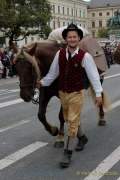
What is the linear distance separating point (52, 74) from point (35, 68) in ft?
0.84

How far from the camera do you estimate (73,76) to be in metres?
6.23

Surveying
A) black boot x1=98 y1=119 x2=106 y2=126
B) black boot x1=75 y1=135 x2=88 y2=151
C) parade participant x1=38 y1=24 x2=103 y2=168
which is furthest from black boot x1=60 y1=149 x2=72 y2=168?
black boot x1=98 y1=119 x2=106 y2=126

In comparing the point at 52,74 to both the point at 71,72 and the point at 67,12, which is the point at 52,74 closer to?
the point at 71,72

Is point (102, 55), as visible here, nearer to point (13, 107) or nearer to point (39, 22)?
point (13, 107)

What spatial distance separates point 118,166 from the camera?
6.27 meters

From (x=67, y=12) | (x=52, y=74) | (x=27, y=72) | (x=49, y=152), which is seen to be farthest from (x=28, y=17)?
(x=67, y=12)

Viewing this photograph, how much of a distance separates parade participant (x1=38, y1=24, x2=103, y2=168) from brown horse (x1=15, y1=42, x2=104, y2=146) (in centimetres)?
38

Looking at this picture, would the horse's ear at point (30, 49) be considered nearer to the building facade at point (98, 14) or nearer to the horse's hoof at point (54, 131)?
the horse's hoof at point (54, 131)

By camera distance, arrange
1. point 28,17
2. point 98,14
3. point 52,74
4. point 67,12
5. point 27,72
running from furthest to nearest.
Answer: point 98,14
point 67,12
point 28,17
point 27,72
point 52,74

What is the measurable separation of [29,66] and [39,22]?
56.6 metres

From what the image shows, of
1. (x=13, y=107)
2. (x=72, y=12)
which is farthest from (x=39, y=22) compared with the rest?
(x=72, y=12)

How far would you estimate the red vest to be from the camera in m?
6.20

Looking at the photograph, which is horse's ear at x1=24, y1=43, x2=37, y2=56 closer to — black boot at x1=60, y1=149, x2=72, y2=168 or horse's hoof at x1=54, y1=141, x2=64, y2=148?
black boot at x1=60, y1=149, x2=72, y2=168

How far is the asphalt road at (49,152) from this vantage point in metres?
5.97
